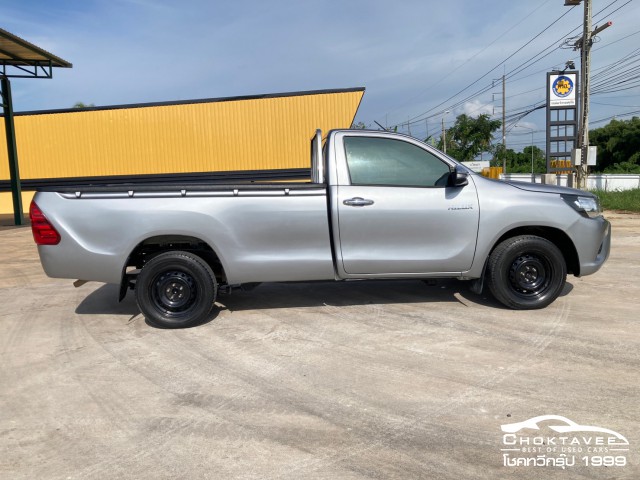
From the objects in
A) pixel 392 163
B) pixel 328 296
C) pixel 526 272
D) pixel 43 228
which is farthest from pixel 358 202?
pixel 43 228

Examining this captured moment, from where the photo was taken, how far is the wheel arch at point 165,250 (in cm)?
496

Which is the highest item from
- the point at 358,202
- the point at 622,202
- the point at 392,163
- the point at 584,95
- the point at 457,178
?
the point at 584,95

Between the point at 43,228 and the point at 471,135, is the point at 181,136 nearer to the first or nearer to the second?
the point at 43,228

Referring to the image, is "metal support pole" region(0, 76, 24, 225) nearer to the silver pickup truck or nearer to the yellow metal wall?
the yellow metal wall

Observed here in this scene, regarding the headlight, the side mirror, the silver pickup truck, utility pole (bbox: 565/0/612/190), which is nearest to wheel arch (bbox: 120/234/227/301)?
the silver pickup truck

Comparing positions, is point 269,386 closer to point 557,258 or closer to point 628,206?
point 557,258

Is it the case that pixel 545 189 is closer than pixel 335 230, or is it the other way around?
pixel 335 230

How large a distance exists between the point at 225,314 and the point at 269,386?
6.62 ft

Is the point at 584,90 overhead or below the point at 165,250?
overhead

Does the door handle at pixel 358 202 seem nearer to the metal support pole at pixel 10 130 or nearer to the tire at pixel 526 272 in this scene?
the tire at pixel 526 272

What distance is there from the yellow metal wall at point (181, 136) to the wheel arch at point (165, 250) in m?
14.4

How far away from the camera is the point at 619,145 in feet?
185

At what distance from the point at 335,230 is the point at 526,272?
207cm

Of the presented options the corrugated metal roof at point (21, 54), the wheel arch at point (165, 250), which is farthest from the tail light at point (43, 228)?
the corrugated metal roof at point (21, 54)
